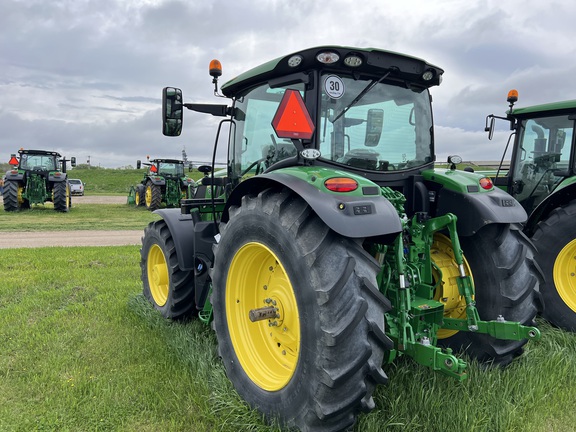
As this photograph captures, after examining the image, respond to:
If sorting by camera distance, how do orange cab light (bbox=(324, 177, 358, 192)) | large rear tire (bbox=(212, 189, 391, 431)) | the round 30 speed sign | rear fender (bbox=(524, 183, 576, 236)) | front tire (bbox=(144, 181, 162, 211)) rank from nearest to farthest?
large rear tire (bbox=(212, 189, 391, 431)), orange cab light (bbox=(324, 177, 358, 192)), the round 30 speed sign, rear fender (bbox=(524, 183, 576, 236)), front tire (bbox=(144, 181, 162, 211))

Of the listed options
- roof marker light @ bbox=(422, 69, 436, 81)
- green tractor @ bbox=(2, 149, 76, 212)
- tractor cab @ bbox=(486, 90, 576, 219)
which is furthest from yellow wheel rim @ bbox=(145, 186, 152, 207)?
roof marker light @ bbox=(422, 69, 436, 81)

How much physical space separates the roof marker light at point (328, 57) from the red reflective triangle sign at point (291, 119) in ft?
1.46

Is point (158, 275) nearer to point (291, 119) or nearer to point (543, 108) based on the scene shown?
point (291, 119)

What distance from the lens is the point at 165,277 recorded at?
14.7 feet

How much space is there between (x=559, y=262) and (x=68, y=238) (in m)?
Answer: 10.4

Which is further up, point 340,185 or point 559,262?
point 340,185

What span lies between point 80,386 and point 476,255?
2.88 metres

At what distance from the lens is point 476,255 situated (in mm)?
3156

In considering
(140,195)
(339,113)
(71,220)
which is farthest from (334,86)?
(140,195)

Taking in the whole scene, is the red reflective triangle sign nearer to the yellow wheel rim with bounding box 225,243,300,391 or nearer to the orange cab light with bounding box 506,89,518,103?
the yellow wheel rim with bounding box 225,243,300,391

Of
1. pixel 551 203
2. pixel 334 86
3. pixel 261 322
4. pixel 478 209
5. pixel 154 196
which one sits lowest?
pixel 154 196

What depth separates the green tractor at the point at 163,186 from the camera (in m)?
19.1

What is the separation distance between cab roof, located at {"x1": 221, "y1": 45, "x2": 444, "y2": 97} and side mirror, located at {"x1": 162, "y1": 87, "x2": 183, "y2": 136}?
2.01 feet

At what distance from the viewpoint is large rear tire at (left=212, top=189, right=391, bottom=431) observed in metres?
2.19
